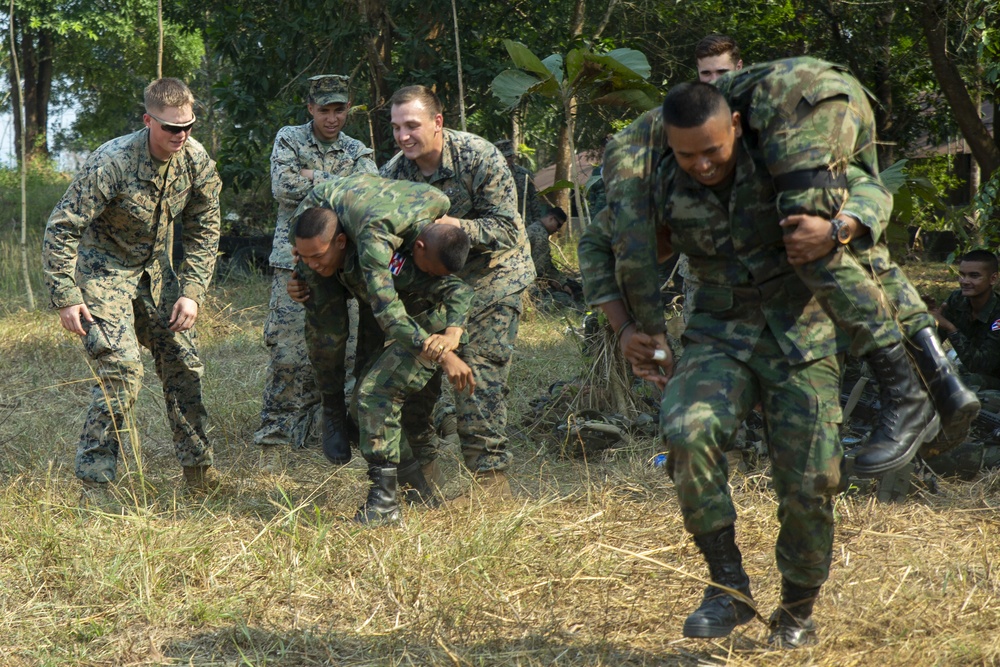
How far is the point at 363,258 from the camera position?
4.26 m

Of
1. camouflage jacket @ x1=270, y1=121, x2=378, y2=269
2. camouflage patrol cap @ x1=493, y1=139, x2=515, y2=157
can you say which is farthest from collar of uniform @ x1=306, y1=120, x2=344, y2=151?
camouflage patrol cap @ x1=493, y1=139, x2=515, y2=157

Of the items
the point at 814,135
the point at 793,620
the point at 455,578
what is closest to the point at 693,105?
the point at 814,135

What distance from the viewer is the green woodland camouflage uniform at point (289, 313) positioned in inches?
233

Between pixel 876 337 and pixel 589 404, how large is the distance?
3.35 m

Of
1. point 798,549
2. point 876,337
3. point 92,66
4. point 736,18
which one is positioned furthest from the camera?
point 92,66

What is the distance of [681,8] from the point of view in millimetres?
12562

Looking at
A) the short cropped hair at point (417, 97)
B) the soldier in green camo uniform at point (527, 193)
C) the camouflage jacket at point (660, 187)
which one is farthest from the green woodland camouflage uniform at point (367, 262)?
the soldier in green camo uniform at point (527, 193)

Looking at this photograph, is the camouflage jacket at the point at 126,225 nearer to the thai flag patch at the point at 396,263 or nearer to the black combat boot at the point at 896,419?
the thai flag patch at the point at 396,263

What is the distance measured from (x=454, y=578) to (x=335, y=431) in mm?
1319

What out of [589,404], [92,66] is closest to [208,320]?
[589,404]

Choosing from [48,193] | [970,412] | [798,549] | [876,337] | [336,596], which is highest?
[876,337]

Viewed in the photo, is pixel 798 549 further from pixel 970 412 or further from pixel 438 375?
pixel 438 375

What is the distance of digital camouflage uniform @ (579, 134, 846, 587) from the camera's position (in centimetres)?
298

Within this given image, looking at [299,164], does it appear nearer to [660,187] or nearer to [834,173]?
[660,187]
